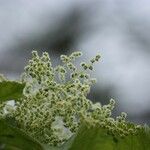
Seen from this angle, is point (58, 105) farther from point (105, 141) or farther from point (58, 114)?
point (105, 141)

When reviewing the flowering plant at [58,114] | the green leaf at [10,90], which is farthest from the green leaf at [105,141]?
the green leaf at [10,90]

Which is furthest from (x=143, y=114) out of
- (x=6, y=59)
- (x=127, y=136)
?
(x=127, y=136)

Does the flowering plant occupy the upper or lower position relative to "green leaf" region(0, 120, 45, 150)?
upper

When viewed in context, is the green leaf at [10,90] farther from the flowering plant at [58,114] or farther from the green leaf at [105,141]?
the green leaf at [105,141]

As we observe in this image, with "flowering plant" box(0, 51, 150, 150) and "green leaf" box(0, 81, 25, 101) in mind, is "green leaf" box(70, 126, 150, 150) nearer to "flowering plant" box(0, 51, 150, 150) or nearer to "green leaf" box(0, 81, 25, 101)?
"flowering plant" box(0, 51, 150, 150)

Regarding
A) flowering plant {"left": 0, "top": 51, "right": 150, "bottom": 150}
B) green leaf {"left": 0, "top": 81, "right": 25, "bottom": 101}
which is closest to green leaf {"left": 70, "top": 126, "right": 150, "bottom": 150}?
flowering plant {"left": 0, "top": 51, "right": 150, "bottom": 150}
